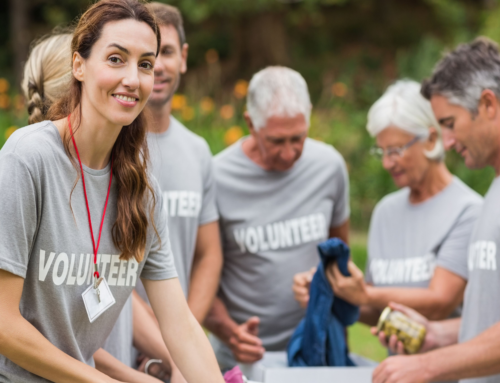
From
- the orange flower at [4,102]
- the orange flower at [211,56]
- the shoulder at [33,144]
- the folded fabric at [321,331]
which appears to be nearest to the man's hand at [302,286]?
the folded fabric at [321,331]

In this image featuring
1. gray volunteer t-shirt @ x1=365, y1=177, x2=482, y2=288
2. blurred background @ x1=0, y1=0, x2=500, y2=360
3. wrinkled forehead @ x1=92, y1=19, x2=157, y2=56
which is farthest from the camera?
blurred background @ x1=0, y1=0, x2=500, y2=360

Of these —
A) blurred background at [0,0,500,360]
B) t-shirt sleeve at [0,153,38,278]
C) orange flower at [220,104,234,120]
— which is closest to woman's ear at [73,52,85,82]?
t-shirt sleeve at [0,153,38,278]

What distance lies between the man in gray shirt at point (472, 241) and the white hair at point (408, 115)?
0.29m

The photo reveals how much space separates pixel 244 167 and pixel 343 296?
882 millimetres

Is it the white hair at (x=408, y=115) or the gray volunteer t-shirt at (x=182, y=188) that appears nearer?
the gray volunteer t-shirt at (x=182, y=188)

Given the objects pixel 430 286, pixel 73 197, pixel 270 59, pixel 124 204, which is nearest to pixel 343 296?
pixel 430 286

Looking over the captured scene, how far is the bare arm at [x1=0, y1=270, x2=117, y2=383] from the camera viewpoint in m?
1.66

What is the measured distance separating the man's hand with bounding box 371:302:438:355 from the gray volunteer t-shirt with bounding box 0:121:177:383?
45.1 inches

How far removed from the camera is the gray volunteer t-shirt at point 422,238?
292cm

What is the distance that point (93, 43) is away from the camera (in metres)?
1.81

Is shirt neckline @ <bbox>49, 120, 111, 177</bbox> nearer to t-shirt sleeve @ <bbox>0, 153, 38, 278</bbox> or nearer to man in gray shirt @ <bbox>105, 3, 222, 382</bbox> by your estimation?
t-shirt sleeve @ <bbox>0, 153, 38, 278</bbox>

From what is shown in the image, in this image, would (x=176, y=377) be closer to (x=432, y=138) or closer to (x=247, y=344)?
(x=247, y=344)

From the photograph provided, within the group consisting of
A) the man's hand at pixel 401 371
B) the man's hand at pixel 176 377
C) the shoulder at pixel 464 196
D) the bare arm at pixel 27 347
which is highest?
the shoulder at pixel 464 196

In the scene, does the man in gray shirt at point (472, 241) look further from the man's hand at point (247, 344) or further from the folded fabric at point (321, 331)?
the man's hand at point (247, 344)
